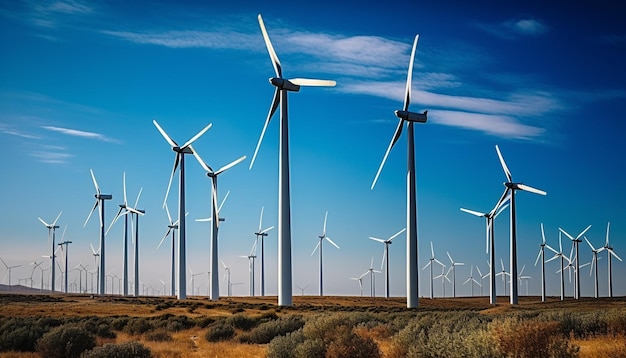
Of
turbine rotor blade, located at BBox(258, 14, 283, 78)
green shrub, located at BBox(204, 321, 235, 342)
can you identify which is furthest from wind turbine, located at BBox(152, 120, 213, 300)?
green shrub, located at BBox(204, 321, 235, 342)

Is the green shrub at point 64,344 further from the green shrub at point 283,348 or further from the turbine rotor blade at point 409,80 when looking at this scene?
the turbine rotor blade at point 409,80

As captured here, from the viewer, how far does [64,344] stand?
28000 millimetres

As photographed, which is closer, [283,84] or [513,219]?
[283,84]

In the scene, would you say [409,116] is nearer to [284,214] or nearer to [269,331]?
[284,214]

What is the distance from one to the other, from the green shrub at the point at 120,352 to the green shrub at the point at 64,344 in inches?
122

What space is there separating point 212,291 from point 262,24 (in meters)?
48.3

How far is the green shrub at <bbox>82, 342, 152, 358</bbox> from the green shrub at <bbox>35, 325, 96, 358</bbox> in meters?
3.10

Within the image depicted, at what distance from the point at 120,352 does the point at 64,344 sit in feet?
17.8

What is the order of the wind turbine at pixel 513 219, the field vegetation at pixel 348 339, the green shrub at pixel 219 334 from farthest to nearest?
1. the wind turbine at pixel 513 219
2. the green shrub at pixel 219 334
3. the field vegetation at pixel 348 339

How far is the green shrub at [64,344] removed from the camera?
27.5 metres

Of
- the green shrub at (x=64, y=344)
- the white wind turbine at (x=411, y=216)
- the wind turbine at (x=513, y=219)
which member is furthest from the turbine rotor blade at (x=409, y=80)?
the green shrub at (x=64, y=344)

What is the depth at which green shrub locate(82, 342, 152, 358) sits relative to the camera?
23422 mm

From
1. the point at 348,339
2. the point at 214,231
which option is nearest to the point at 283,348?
the point at 348,339

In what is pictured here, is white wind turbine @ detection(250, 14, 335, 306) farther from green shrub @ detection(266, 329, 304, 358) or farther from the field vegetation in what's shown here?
green shrub @ detection(266, 329, 304, 358)
